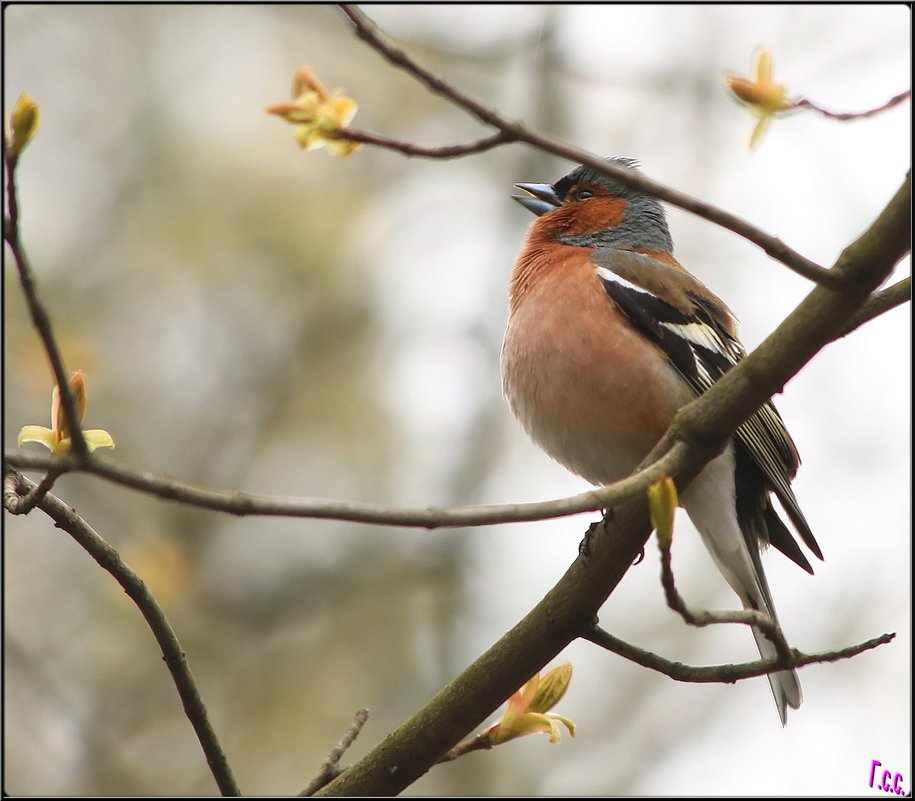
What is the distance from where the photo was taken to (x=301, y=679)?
9.91m

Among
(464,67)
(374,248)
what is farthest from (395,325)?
(464,67)

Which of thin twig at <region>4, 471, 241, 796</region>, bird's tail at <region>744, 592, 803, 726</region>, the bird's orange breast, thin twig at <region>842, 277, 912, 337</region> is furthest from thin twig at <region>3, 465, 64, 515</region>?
bird's tail at <region>744, 592, 803, 726</region>

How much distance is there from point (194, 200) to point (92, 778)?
21.7ft

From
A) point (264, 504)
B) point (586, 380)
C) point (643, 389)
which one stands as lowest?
point (264, 504)

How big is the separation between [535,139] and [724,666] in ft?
5.95

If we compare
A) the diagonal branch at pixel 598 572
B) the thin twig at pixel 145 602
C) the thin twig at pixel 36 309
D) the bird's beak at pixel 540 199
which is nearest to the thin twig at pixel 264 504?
the thin twig at pixel 36 309

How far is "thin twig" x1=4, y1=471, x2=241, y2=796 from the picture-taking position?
114 inches

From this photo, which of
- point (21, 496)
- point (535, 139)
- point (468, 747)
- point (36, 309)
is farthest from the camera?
point (468, 747)

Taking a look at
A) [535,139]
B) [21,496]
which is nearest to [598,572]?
[535,139]

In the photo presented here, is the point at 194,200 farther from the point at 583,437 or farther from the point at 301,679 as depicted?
the point at 583,437

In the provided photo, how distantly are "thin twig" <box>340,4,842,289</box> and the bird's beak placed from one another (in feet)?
12.7

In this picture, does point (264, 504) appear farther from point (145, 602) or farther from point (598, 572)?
point (598, 572)

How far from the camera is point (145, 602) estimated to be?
3.06 meters

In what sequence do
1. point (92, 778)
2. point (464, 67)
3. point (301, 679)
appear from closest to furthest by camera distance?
point (92, 778) < point (301, 679) < point (464, 67)
